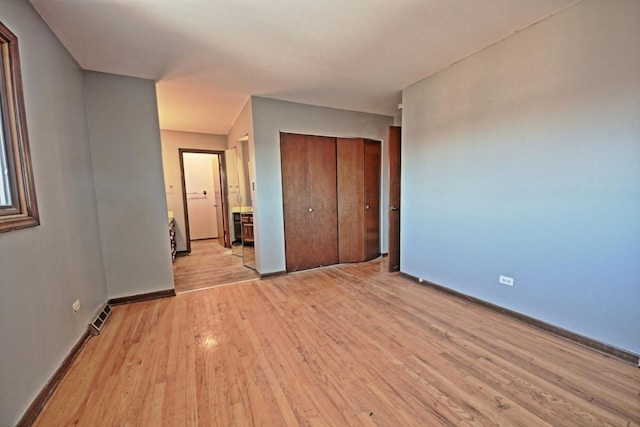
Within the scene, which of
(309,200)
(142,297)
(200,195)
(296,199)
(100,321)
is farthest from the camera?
(200,195)

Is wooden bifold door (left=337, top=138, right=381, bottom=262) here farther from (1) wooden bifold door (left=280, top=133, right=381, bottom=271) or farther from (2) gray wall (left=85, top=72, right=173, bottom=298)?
(2) gray wall (left=85, top=72, right=173, bottom=298)

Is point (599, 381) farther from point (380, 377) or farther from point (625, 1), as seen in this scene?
point (625, 1)

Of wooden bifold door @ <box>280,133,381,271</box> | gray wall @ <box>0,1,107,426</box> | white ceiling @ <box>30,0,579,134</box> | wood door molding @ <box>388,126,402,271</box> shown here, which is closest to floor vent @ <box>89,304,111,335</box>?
gray wall @ <box>0,1,107,426</box>

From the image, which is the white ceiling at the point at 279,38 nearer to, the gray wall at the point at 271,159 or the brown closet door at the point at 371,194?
the gray wall at the point at 271,159

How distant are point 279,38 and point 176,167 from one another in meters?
4.15

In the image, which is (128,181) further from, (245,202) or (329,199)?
(329,199)

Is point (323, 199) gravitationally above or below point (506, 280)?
above

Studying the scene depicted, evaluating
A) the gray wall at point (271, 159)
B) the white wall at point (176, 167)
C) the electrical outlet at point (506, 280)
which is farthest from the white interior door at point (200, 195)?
the electrical outlet at point (506, 280)

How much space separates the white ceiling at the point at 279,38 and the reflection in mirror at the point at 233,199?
2.03 meters

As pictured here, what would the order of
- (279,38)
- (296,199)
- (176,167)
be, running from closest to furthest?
(279,38) → (296,199) → (176,167)

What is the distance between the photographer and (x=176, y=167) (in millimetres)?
5352

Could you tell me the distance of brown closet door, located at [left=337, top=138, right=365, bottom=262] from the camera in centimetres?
430

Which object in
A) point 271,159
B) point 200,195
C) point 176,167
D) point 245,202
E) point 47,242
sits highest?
point 176,167

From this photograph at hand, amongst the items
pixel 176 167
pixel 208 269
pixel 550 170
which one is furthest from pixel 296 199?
pixel 176 167
